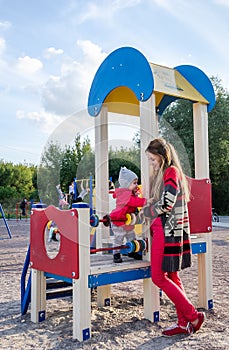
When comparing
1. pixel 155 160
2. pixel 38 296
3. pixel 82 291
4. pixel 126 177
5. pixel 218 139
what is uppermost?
pixel 218 139

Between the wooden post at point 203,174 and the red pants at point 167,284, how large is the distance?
0.85m

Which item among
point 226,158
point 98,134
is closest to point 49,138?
point 98,134

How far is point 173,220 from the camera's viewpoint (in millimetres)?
3273

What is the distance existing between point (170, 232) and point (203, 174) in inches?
47.6

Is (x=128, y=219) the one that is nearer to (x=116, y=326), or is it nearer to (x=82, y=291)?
(x=82, y=291)

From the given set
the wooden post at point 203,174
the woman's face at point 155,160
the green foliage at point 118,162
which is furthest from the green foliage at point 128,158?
the wooden post at point 203,174

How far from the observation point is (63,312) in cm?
400

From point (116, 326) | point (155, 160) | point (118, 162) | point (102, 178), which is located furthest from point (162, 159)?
point (116, 326)

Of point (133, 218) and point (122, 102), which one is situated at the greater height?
point (122, 102)

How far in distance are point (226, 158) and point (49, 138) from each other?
2247 cm

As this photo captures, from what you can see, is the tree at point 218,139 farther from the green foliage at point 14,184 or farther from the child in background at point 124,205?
the child in background at point 124,205

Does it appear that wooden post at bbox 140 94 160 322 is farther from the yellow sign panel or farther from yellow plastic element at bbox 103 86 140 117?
yellow plastic element at bbox 103 86 140 117

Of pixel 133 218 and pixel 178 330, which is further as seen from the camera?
pixel 133 218

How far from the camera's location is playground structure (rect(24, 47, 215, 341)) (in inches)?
125
